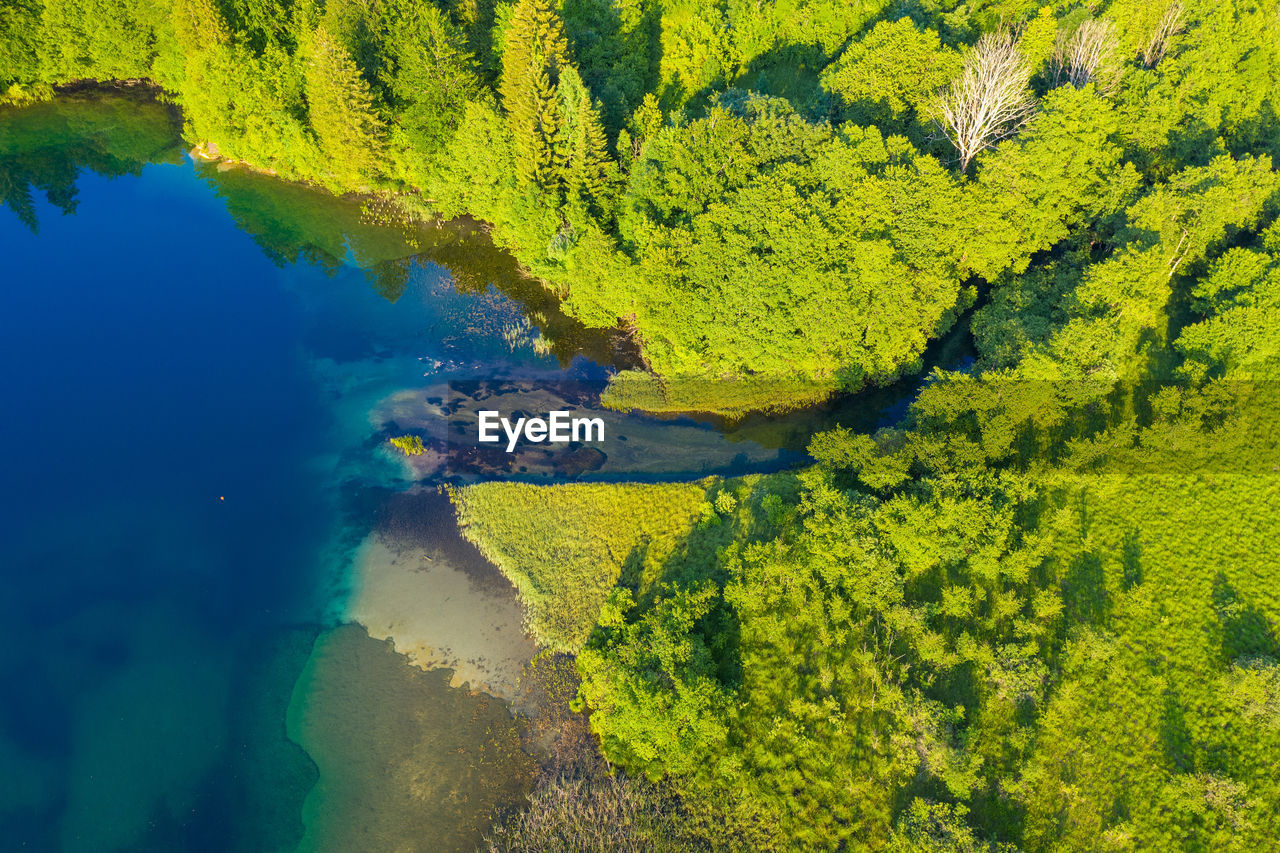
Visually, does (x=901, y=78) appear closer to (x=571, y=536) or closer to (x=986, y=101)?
(x=986, y=101)

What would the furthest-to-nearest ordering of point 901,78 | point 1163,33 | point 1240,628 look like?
point 1163,33
point 901,78
point 1240,628

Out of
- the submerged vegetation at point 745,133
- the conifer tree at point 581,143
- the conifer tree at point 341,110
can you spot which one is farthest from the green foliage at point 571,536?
the conifer tree at point 341,110

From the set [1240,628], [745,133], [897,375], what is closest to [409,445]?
[745,133]

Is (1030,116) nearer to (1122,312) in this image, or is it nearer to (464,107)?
(1122,312)

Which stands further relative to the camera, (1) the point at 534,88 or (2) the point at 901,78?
(2) the point at 901,78

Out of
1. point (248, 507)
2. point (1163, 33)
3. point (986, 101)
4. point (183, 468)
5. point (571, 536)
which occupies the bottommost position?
point (248, 507)

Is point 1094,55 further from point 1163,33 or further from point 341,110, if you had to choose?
point 341,110

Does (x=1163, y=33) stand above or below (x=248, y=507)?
above

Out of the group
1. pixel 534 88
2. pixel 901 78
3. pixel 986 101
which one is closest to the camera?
pixel 986 101
